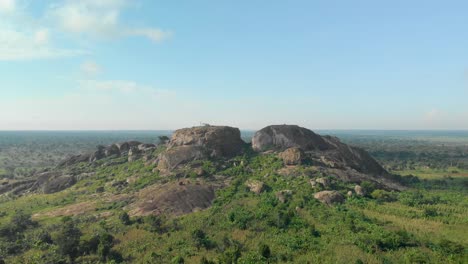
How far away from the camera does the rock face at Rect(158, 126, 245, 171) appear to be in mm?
79062

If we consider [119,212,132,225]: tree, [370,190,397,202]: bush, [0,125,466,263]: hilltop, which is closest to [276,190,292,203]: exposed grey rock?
[0,125,466,263]: hilltop

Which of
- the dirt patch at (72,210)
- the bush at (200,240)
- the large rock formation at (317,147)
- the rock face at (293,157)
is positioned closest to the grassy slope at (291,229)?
the bush at (200,240)

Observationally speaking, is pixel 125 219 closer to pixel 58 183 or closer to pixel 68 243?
pixel 68 243

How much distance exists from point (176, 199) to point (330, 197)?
24614 mm

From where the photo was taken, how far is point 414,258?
37.5 m

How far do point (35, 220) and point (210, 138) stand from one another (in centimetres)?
3779

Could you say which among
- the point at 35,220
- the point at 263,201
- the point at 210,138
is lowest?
the point at 35,220

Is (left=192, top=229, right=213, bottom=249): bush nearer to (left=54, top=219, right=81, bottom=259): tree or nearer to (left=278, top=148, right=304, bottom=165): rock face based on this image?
(left=54, top=219, right=81, bottom=259): tree

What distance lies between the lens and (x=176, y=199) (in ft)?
197

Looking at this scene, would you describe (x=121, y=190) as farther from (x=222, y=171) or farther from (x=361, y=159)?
(x=361, y=159)

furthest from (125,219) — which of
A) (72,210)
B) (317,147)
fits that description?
(317,147)

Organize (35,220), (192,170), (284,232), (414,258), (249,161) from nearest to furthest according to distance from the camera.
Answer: (414,258) → (284,232) → (35,220) → (192,170) → (249,161)

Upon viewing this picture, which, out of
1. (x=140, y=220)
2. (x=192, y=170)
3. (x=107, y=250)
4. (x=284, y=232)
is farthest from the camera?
(x=192, y=170)

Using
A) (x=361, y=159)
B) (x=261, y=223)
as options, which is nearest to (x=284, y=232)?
(x=261, y=223)
